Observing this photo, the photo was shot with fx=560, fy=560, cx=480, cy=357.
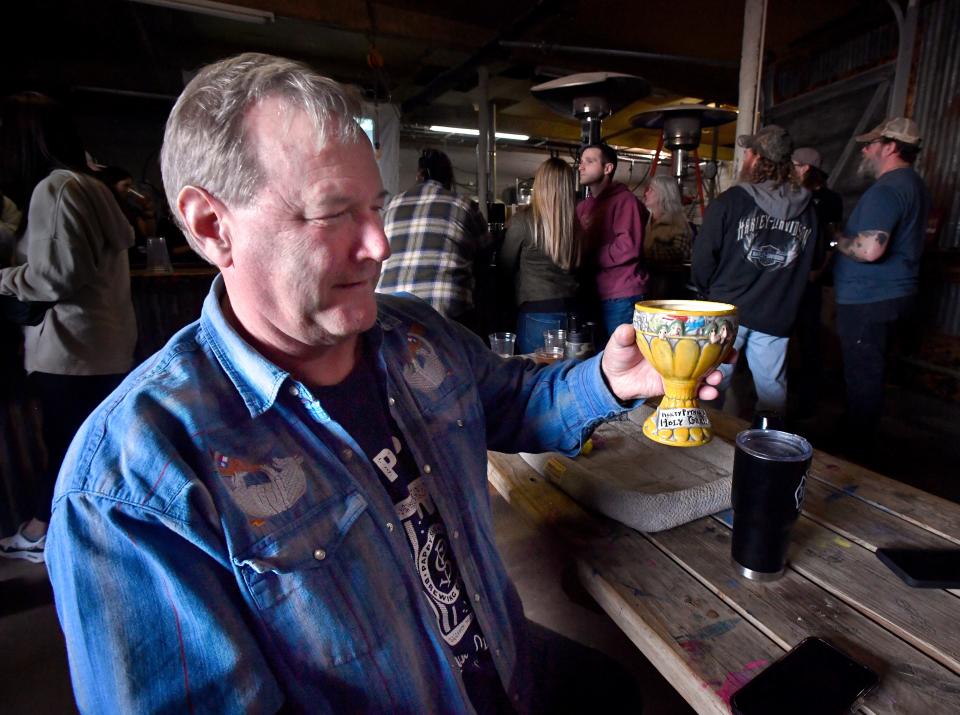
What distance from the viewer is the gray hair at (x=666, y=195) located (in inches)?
154

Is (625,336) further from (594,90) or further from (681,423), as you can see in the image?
(594,90)

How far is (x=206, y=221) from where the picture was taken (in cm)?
74

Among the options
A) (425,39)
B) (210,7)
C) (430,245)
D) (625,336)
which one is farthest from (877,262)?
(210,7)

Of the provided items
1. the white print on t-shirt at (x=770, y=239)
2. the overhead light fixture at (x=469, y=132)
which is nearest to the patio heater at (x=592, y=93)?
the white print on t-shirt at (x=770, y=239)

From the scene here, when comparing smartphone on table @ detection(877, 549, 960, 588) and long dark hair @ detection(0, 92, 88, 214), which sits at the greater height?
long dark hair @ detection(0, 92, 88, 214)

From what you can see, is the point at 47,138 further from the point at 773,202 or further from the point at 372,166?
the point at 773,202

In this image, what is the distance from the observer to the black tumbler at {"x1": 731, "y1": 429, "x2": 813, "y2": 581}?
796mm

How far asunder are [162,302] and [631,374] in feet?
11.1

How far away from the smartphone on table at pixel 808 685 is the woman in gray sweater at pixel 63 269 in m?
2.23

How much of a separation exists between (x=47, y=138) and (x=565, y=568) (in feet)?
7.06

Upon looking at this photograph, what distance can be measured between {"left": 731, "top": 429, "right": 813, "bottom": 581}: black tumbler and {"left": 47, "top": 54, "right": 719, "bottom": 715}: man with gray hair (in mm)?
405

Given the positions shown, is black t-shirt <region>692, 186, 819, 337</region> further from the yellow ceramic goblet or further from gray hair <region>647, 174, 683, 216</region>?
the yellow ceramic goblet

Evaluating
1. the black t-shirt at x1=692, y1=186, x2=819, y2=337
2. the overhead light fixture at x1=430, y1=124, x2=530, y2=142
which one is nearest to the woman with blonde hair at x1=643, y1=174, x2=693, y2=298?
the black t-shirt at x1=692, y1=186, x2=819, y2=337

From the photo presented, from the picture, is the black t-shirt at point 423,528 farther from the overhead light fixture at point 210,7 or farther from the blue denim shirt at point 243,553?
the overhead light fixture at point 210,7
